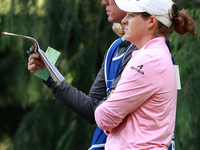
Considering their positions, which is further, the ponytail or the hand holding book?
the hand holding book

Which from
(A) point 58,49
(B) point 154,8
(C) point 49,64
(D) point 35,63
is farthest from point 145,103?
(A) point 58,49

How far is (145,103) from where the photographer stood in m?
1.04

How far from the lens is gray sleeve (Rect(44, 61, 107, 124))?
1.44 meters

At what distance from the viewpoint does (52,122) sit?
113 inches

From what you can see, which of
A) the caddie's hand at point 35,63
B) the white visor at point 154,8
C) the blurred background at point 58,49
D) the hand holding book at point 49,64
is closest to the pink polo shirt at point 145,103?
the white visor at point 154,8

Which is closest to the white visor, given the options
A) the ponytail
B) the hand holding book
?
the ponytail

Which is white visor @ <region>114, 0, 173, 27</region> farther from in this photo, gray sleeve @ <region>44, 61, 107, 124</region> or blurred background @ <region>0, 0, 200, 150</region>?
blurred background @ <region>0, 0, 200, 150</region>

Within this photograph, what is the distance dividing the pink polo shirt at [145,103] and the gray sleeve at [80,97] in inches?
16.0

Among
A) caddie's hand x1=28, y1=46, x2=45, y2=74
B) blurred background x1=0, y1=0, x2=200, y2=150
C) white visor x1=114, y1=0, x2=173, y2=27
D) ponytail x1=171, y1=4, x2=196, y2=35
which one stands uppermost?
white visor x1=114, y1=0, x2=173, y2=27

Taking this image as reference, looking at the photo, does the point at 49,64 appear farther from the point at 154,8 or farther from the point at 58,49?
the point at 58,49

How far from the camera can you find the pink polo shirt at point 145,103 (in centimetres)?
102

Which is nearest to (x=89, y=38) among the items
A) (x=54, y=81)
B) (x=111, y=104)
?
(x=54, y=81)

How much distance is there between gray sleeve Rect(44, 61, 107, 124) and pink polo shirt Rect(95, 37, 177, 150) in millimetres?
406

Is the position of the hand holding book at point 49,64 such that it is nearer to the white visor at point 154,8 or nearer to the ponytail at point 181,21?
the white visor at point 154,8
